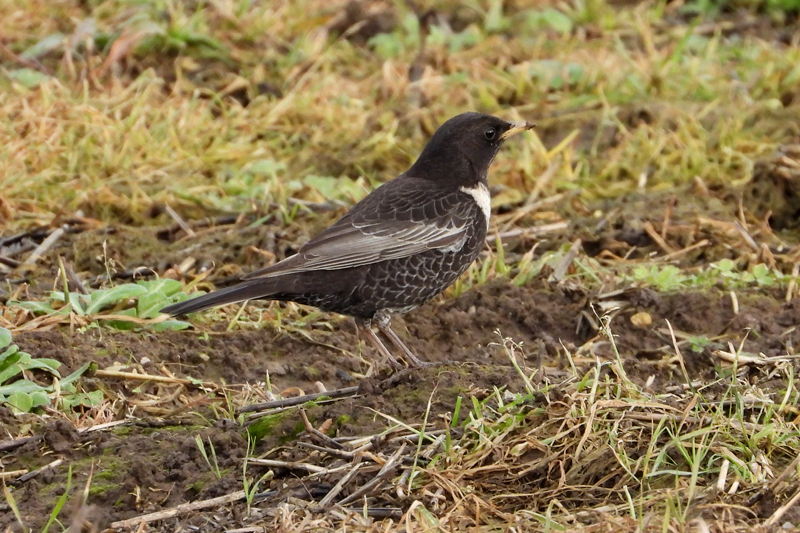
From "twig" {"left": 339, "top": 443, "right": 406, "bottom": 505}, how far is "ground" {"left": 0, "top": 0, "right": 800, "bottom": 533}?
0.04 feet

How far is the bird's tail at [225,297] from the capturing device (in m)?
5.12

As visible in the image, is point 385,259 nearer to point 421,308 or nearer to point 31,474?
point 421,308

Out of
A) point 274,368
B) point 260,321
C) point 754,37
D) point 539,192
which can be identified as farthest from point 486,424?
point 754,37

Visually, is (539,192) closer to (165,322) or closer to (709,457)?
(165,322)

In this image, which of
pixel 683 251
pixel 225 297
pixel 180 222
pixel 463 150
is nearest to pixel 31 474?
pixel 225 297

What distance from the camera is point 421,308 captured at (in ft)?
20.2

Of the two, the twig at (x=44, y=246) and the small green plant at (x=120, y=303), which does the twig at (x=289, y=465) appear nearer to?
the small green plant at (x=120, y=303)

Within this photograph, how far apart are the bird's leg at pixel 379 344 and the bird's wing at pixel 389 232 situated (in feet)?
1.06

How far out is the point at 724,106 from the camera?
343 inches

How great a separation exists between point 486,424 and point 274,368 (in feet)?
5.04

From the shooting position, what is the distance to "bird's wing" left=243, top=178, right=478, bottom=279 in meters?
5.50

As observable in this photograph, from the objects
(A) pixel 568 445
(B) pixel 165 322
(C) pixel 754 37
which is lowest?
(C) pixel 754 37

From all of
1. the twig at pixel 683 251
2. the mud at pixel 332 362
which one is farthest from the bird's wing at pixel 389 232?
the twig at pixel 683 251

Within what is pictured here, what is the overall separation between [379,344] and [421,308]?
69 cm
